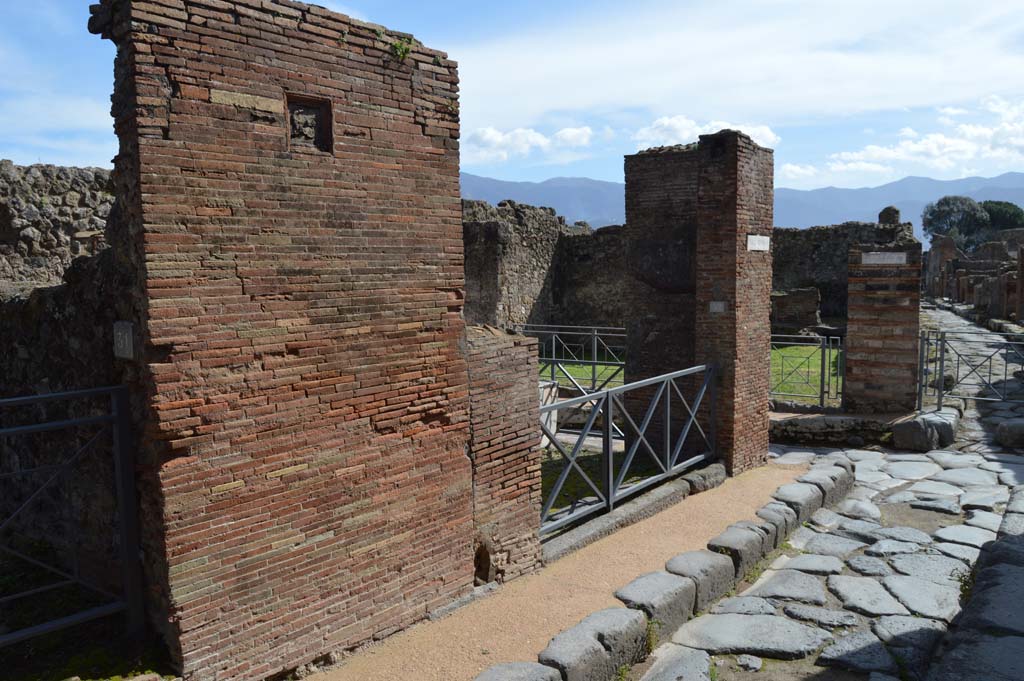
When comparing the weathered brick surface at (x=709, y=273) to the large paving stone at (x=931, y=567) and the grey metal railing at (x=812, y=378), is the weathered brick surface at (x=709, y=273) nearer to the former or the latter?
the large paving stone at (x=931, y=567)

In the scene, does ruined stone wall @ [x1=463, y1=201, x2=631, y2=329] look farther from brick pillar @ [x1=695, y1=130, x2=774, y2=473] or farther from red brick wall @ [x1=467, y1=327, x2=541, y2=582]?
red brick wall @ [x1=467, y1=327, x2=541, y2=582]

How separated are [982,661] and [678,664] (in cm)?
161

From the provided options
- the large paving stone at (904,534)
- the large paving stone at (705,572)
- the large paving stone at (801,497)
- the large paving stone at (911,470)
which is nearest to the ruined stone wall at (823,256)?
the large paving stone at (911,470)

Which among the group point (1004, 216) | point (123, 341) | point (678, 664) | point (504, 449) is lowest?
point (678, 664)

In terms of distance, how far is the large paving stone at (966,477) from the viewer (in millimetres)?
8195

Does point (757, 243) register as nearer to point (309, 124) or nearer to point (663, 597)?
point (663, 597)

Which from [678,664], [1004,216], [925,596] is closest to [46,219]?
[678,664]

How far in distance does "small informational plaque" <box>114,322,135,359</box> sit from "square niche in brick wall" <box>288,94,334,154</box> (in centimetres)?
122

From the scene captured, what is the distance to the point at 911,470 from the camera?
880cm

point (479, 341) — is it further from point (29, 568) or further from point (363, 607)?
point (29, 568)

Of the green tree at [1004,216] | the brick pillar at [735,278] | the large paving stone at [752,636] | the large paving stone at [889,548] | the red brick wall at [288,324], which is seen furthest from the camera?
the green tree at [1004,216]

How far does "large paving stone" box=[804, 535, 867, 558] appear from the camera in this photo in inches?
253

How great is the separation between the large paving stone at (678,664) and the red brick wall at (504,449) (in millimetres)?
1157

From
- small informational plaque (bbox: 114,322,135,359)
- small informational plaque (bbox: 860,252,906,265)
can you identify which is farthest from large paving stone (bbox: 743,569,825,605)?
small informational plaque (bbox: 860,252,906,265)
